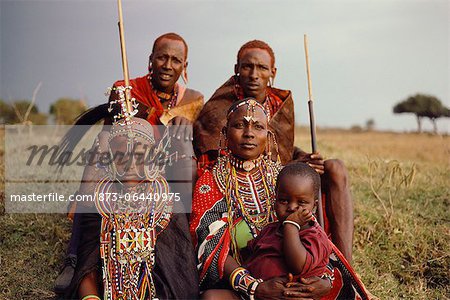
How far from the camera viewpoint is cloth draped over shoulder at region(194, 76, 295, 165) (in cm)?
472

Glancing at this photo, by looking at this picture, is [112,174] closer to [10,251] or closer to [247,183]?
[247,183]

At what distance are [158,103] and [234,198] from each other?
62.1 inches

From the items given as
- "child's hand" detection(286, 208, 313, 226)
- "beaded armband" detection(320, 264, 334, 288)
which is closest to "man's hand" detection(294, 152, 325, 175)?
"beaded armband" detection(320, 264, 334, 288)

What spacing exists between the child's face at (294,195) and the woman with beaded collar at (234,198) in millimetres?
438

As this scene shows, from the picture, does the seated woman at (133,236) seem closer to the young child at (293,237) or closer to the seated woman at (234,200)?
the seated woman at (234,200)

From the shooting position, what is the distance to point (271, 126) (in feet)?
15.9

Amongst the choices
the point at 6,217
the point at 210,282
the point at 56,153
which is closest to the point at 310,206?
the point at 210,282

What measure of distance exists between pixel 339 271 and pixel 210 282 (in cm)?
86

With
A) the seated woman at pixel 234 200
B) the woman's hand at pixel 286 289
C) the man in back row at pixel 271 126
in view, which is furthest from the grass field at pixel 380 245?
the woman's hand at pixel 286 289

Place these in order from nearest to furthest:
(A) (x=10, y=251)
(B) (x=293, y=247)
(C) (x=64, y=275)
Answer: (B) (x=293, y=247) < (C) (x=64, y=275) < (A) (x=10, y=251)

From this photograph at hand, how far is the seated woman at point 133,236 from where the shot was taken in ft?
11.3

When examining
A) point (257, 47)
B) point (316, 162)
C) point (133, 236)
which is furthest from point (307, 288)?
point (257, 47)

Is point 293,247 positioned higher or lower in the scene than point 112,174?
lower

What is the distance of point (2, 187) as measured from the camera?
6.16 m
